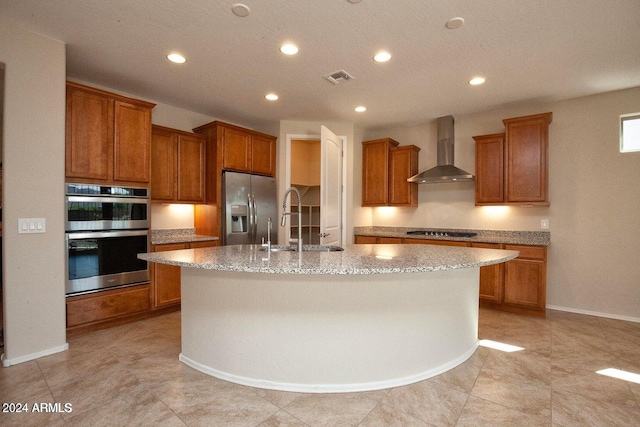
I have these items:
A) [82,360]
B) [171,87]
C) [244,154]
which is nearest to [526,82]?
[244,154]

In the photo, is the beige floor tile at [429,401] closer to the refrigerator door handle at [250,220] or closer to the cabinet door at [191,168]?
the refrigerator door handle at [250,220]

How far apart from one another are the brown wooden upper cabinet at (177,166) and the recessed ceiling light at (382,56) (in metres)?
2.55

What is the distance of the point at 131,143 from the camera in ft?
11.0

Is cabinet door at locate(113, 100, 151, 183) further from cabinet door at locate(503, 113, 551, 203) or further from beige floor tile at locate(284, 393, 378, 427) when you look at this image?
cabinet door at locate(503, 113, 551, 203)

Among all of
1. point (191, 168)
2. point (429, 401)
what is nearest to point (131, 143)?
point (191, 168)

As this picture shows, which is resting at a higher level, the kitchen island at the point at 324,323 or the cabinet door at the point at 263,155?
Result: the cabinet door at the point at 263,155

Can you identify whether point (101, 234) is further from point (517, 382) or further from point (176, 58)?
point (517, 382)

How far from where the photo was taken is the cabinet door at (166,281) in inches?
142

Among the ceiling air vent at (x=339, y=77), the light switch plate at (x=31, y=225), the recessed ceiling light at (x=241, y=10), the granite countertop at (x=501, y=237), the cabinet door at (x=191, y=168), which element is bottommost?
the granite countertop at (x=501, y=237)

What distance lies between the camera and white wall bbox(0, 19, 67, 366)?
95.4 inches

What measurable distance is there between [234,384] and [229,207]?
246cm

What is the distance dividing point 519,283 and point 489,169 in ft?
4.87

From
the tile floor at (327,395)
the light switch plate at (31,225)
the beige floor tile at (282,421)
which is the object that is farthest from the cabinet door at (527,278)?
the light switch plate at (31,225)

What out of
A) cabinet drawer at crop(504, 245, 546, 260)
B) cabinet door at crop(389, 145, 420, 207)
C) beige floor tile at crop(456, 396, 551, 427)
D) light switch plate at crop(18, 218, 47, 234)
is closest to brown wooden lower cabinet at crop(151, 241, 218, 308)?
light switch plate at crop(18, 218, 47, 234)
